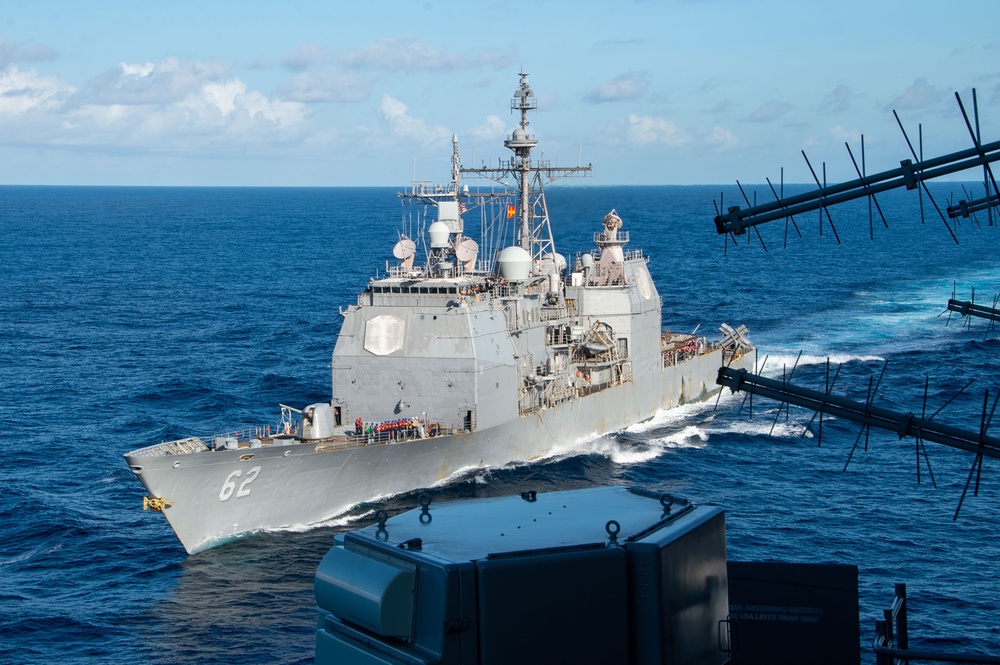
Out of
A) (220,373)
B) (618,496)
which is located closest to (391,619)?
(618,496)

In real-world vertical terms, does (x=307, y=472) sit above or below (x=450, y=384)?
below

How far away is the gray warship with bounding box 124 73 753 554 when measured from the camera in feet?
103

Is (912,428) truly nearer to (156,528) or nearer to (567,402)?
(156,528)

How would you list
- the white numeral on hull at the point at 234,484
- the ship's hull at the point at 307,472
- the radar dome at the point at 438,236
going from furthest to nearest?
the radar dome at the point at 438,236, the white numeral on hull at the point at 234,484, the ship's hull at the point at 307,472

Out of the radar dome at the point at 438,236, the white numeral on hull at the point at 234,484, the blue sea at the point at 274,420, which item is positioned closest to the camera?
the blue sea at the point at 274,420

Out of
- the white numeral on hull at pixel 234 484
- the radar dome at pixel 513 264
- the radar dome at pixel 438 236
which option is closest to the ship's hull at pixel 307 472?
the white numeral on hull at pixel 234 484

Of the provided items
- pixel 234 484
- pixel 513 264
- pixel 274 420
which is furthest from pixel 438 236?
pixel 234 484

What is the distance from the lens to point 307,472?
108 feet

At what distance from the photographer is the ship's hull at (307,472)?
3031cm

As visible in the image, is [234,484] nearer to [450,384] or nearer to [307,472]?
[307,472]

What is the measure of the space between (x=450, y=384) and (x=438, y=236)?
7696 millimetres

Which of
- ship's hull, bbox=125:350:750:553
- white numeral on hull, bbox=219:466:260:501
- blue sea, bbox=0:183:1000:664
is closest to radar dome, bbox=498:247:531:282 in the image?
ship's hull, bbox=125:350:750:553

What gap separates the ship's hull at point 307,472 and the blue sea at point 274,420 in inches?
28.6

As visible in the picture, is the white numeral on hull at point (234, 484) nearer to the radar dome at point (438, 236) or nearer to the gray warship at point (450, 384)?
the gray warship at point (450, 384)
